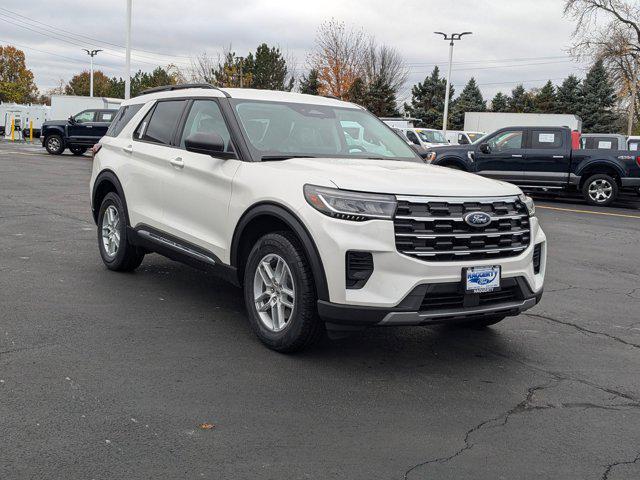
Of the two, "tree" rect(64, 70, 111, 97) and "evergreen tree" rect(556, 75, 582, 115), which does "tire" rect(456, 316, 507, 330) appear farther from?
Result: "tree" rect(64, 70, 111, 97)

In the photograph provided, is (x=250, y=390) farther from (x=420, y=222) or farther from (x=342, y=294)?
(x=420, y=222)

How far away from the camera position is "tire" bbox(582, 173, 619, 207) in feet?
56.8

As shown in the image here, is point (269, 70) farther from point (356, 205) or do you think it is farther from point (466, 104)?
point (356, 205)

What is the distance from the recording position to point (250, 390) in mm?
4172

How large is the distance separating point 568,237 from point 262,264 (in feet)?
25.7

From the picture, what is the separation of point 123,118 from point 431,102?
6823cm

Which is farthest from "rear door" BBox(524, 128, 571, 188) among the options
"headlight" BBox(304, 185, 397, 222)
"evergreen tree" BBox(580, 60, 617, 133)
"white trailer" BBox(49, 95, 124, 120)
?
"evergreen tree" BBox(580, 60, 617, 133)

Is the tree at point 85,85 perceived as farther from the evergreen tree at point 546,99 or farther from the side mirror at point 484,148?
the side mirror at point 484,148

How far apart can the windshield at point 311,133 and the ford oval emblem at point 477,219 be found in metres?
1.41

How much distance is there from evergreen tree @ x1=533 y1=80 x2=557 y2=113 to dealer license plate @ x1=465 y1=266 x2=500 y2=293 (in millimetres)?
72779

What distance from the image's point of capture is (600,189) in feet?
57.5

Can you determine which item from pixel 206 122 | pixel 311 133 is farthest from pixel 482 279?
pixel 206 122

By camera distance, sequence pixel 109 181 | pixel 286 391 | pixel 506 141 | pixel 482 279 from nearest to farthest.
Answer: pixel 286 391
pixel 482 279
pixel 109 181
pixel 506 141

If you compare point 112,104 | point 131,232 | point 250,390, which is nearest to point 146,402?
point 250,390
